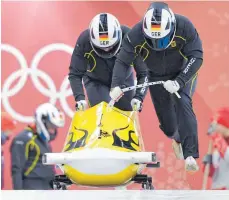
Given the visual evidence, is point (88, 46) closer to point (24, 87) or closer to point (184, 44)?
point (184, 44)

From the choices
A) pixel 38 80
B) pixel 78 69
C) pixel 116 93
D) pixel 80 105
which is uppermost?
pixel 78 69

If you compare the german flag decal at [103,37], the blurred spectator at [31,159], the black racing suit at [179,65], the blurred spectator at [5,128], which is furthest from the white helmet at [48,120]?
the german flag decal at [103,37]

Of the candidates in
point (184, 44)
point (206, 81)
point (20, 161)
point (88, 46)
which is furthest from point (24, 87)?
point (184, 44)

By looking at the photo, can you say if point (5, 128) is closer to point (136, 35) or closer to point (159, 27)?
point (136, 35)

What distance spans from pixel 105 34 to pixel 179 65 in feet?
2.04

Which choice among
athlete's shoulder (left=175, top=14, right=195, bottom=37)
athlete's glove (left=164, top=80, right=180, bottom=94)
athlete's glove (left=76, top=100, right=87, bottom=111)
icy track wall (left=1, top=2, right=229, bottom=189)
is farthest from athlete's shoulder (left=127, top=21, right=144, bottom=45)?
icy track wall (left=1, top=2, right=229, bottom=189)

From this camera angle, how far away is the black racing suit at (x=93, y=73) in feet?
17.8

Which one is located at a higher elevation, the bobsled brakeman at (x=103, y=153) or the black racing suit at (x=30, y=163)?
the bobsled brakeman at (x=103, y=153)

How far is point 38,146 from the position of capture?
23.1ft

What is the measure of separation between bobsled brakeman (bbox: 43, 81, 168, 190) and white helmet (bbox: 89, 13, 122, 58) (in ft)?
1.16

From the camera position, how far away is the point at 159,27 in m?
4.91

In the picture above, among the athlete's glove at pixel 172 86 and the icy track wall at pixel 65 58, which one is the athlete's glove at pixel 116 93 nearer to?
the athlete's glove at pixel 172 86

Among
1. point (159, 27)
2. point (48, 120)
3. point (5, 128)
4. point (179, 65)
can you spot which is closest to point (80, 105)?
point (179, 65)

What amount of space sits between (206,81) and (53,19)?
1911mm
